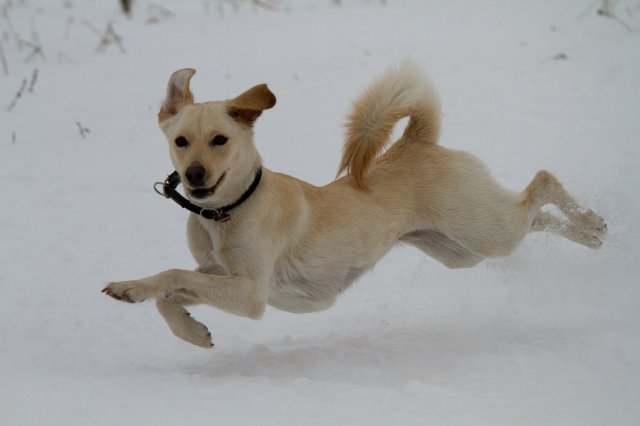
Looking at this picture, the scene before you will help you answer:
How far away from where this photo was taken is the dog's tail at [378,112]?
4.61 metres

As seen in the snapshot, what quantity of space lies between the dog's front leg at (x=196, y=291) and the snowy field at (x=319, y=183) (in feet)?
1.12

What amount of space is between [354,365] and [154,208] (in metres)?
3.28

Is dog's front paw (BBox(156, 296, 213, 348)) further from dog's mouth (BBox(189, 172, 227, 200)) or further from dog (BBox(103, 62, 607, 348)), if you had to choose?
dog's mouth (BBox(189, 172, 227, 200))

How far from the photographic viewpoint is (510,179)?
713cm

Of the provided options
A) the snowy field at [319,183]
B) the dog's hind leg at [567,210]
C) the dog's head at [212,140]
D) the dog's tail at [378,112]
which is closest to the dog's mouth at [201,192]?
the dog's head at [212,140]

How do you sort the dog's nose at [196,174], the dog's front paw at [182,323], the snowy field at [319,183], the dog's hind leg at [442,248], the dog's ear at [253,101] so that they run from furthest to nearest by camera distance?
the dog's hind leg at [442,248], the dog's front paw at [182,323], the dog's ear at [253,101], the dog's nose at [196,174], the snowy field at [319,183]

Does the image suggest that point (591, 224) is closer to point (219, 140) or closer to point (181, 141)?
point (219, 140)

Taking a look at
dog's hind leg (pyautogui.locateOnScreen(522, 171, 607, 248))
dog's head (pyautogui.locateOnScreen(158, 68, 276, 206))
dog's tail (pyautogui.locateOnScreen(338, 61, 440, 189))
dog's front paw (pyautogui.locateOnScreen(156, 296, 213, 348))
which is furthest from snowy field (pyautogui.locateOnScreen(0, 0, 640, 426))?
dog's tail (pyautogui.locateOnScreen(338, 61, 440, 189))

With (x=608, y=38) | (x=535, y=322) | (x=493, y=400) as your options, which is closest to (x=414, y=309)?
(x=535, y=322)

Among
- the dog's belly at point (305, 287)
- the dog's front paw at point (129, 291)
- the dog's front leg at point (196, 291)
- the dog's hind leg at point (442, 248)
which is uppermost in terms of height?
the dog's hind leg at point (442, 248)

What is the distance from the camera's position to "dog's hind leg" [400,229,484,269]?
5.01 meters

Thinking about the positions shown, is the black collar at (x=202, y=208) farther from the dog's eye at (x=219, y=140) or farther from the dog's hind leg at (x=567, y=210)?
the dog's hind leg at (x=567, y=210)

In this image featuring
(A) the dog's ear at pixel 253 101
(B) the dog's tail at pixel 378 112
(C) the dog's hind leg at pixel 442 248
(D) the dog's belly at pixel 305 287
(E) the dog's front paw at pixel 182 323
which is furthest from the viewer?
(C) the dog's hind leg at pixel 442 248

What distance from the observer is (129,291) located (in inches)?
150
